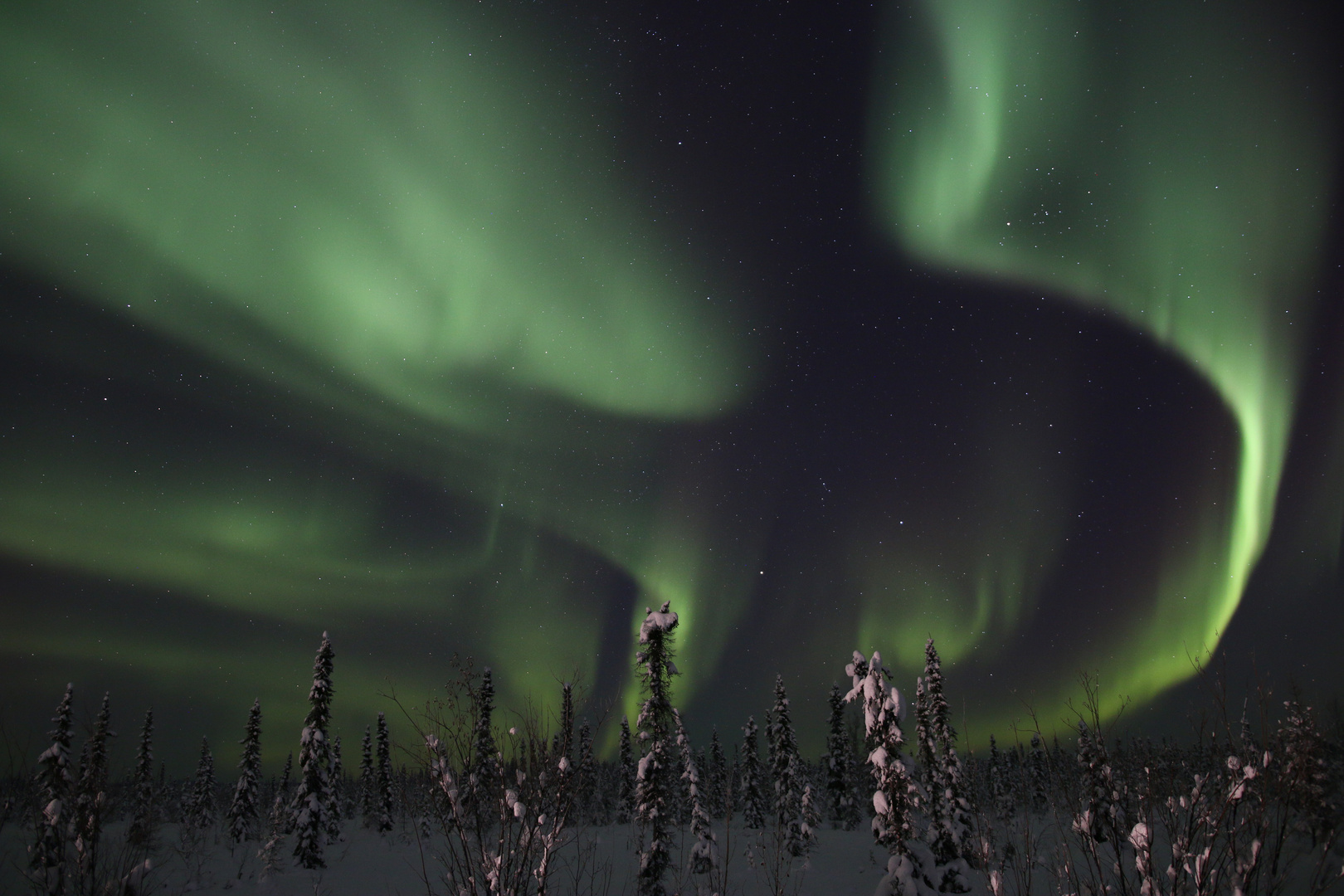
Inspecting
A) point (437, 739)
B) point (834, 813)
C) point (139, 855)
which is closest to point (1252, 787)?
point (437, 739)

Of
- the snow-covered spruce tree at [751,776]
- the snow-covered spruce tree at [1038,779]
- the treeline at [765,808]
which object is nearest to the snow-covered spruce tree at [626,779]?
the treeline at [765,808]

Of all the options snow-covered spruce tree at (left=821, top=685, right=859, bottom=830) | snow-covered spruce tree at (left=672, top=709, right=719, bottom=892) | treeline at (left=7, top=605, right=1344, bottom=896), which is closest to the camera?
treeline at (left=7, top=605, right=1344, bottom=896)

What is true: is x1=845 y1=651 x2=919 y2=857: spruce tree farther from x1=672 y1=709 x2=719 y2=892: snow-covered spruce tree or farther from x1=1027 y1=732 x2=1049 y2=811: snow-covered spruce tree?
x1=1027 y1=732 x2=1049 y2=811: snow-covered spruce tree

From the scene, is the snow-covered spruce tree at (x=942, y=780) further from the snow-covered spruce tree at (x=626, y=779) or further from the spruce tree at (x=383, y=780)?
the spruce tree at (x=383, y=780)

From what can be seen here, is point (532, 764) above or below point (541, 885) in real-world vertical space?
above

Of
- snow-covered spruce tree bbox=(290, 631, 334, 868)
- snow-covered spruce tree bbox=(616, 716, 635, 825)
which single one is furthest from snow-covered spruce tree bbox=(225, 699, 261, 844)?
snow-covered spruce tree bbox=(616, 716, 635, 825)

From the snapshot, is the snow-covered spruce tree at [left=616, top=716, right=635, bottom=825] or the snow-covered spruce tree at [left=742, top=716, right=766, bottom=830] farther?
the snow-covered spruce tree at [left=616, top=716, right=635, bottom=825]

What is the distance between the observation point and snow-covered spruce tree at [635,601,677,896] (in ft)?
98.6

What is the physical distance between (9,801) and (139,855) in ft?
5.83

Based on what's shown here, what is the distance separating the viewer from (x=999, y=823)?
74875 mm

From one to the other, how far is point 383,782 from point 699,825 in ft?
133

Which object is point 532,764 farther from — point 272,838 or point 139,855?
point 272,838

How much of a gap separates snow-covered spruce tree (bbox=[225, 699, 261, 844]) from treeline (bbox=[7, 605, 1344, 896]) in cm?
19

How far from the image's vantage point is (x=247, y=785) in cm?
5672
